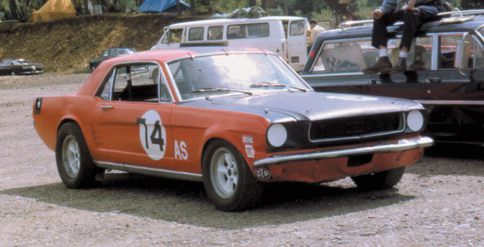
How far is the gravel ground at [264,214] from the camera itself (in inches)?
167

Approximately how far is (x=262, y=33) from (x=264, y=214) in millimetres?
16163

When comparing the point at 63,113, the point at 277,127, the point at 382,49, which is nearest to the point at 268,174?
the point at 277,127

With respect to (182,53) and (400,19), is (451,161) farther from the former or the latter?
(182,53)

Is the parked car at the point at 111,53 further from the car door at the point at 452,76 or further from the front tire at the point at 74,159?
the car door at the point at 452,76

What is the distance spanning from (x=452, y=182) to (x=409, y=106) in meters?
1.01

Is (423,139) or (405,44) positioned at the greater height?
(405,44)

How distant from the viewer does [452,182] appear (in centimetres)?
596

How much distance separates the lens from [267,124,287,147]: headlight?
469cm

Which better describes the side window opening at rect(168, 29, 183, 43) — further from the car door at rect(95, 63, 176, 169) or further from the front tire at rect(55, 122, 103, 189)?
the car door at rect(95, 63, 176, 169)

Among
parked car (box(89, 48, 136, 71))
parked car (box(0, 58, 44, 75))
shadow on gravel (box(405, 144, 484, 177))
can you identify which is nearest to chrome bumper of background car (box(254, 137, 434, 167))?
shadow on gravel (box(405, 144, 484, 177))

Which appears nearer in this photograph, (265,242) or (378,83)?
(265,242)

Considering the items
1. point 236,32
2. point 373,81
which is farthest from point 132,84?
point 236,32

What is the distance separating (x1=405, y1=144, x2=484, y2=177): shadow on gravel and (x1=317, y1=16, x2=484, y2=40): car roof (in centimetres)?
148

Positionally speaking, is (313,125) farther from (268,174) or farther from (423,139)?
(423,139)
